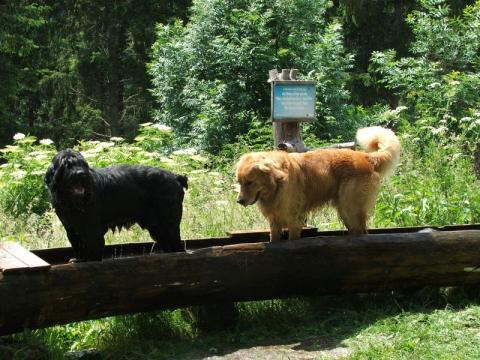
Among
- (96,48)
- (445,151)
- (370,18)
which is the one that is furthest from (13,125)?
(445,151)

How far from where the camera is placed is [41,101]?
25.4 metres

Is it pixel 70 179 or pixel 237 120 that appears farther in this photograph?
pixel 237 120

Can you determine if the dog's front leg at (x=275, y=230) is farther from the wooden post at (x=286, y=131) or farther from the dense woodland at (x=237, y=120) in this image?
the wooden post at (x=286, y=131)

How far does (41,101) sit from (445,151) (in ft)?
64.1

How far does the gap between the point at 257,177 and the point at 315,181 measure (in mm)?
738

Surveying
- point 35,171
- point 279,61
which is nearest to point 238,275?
point 35,171

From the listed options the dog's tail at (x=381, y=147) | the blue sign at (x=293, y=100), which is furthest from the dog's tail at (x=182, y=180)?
the blue sign at (x=293, y=100)

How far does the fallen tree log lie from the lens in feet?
16.4

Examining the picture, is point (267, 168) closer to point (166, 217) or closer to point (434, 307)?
point (166, 217)

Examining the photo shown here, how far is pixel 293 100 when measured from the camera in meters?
8.05

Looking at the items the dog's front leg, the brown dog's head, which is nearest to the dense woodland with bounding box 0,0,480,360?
the dog's front leg

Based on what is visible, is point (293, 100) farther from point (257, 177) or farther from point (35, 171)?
point (35, 171)

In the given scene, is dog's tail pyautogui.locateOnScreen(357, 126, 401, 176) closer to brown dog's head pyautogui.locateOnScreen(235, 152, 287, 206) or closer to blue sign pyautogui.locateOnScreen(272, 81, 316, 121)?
brown dog's head pyautogui.locateOnScreen(235, 152, 287, 206)

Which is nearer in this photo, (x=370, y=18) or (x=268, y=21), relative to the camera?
(x=268, y=21)
